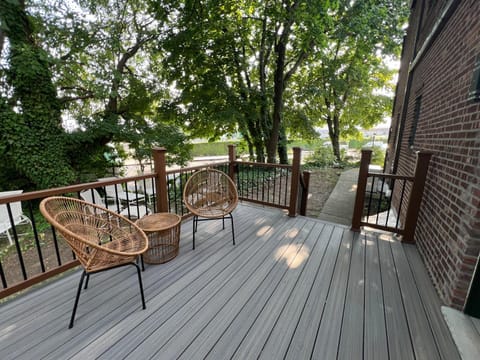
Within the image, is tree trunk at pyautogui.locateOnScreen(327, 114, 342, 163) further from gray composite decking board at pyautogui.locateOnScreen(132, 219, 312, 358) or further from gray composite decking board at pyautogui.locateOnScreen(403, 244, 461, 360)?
gray composite decking board at pyautogui.locateOnScreen(132, 219, 312, 358)

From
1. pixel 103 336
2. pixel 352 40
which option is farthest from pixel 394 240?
pixel 352 40

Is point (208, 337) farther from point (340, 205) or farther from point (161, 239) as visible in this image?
point (340, 205)

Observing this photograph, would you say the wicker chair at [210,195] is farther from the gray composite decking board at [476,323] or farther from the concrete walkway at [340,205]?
the concrete walkway at [340,205]

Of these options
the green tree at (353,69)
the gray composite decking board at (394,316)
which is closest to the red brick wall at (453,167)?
the gray composite decking board at (394,316)

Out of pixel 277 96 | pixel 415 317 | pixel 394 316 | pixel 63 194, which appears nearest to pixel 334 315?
pixel 394 316

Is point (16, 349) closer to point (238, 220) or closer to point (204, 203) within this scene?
point (204, 203)

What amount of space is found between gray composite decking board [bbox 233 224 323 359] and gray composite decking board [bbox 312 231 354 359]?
0.23 metres

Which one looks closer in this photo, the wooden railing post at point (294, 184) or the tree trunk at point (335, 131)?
the wooden railing post at point (294, 184)

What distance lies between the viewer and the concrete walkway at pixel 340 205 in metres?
4.56

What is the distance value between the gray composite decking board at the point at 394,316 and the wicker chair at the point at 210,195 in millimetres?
1544

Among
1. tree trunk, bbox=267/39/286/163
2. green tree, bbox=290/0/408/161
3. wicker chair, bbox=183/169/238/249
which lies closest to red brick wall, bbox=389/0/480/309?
wicker chair, bbox=183/169/238/249

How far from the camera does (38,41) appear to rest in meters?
5.16

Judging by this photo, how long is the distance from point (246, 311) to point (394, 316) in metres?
1.05

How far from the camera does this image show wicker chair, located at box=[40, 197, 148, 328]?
1311 millimetres
